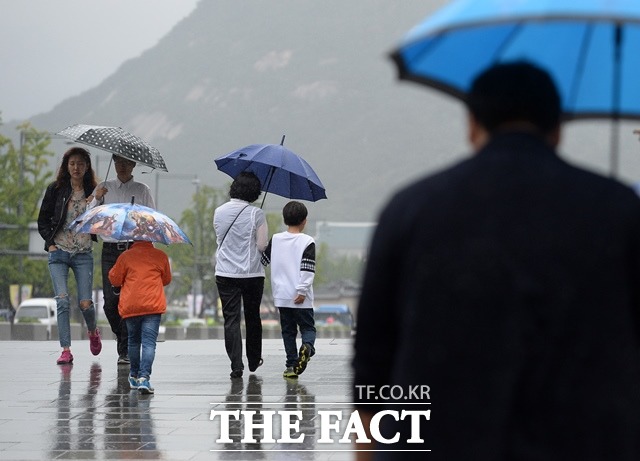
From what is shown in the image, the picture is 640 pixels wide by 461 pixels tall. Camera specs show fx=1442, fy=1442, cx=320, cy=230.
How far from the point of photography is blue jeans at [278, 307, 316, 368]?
12117mm

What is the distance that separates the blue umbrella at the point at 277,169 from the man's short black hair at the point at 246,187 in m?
0.70

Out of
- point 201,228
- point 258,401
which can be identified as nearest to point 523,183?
point 258,401

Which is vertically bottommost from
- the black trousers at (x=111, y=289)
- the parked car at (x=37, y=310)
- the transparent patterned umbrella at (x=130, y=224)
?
the parked car at (x=37, y=310)

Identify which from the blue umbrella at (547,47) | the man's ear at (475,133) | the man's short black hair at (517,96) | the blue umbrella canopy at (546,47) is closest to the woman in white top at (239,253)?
the blue umbrella at (547,47)

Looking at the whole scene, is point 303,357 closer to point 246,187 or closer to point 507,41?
point 246,187

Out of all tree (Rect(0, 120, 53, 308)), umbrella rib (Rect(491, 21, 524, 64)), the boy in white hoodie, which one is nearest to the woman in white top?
the boy in white hoodie

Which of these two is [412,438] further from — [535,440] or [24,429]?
[24,429]

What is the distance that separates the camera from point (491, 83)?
312cm

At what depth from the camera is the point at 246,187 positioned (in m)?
11.8

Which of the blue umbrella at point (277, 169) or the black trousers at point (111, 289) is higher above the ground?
the blue umbrella at point (277, 169)

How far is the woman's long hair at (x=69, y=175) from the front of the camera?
1267 cm

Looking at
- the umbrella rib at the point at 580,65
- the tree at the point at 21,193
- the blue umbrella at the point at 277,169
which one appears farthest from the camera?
the tree at the point at 21,193

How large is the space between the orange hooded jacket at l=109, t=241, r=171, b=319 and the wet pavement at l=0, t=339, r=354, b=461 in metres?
0.67

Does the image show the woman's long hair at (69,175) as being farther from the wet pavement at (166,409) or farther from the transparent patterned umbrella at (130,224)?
the transparent patterned umbrella at (130,224)
